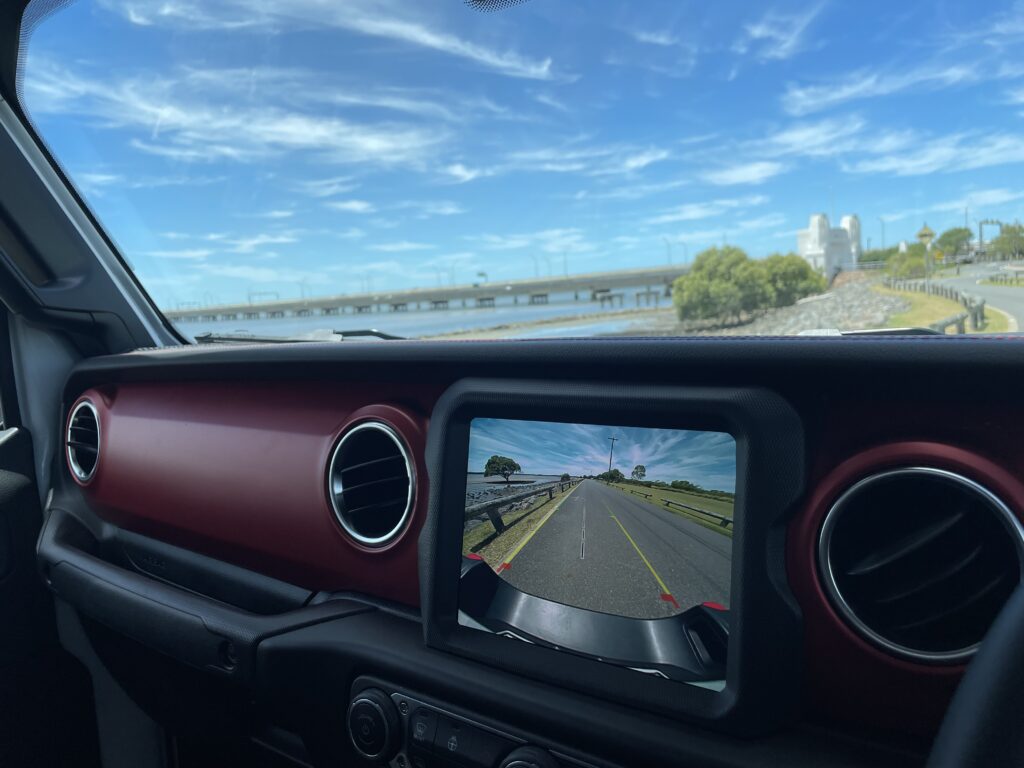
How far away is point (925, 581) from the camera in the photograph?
1.30 meters

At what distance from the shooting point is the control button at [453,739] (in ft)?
5.58

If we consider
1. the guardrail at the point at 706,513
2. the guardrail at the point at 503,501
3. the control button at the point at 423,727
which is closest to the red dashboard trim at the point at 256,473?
the guardrail at the point at 503,501

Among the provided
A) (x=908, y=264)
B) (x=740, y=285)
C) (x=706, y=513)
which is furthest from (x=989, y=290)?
(x=706, y=513)

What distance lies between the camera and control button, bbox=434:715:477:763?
5.58 ft

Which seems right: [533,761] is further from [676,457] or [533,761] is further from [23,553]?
[23,553]

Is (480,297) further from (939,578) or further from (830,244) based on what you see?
(939,578)

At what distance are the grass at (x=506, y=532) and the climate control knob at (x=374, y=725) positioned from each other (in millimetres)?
468

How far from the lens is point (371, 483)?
2066mm

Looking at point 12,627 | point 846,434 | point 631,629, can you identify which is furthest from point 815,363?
point 12,627

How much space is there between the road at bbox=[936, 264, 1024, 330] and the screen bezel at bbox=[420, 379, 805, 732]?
59cm

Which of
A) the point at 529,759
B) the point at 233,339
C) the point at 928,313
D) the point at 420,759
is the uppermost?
the point at 233,339

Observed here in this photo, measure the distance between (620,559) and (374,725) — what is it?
2.67ft

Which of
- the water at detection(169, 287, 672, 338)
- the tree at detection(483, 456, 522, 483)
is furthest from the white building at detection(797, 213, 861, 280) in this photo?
the tree at detection(483, 456, 522, 483)

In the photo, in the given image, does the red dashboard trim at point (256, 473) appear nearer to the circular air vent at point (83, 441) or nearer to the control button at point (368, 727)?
the circular air vent at point (83, 441)
